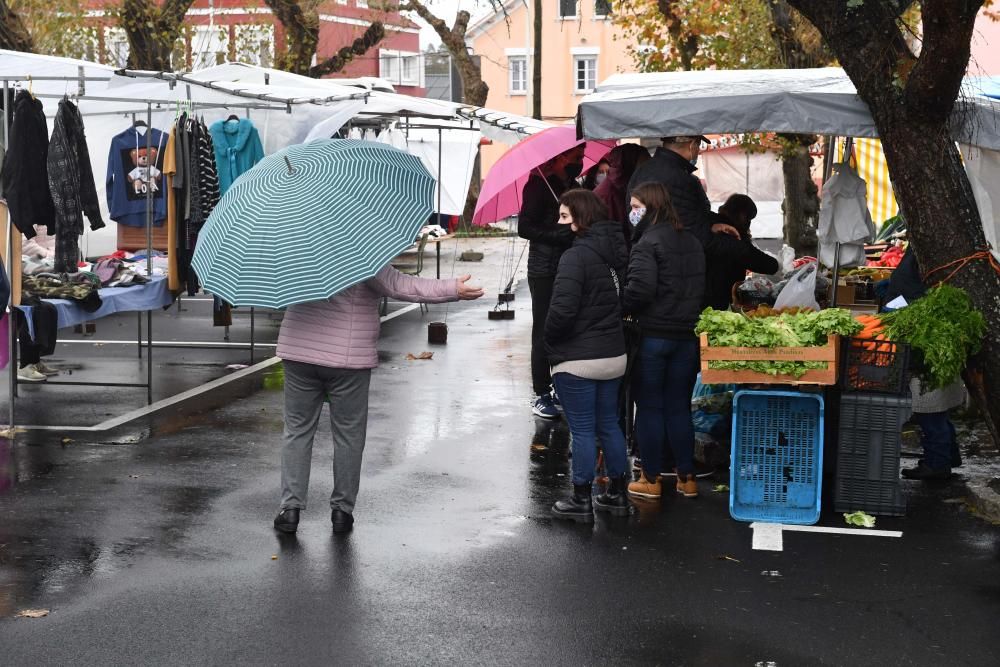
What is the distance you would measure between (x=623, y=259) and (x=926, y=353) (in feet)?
5.88

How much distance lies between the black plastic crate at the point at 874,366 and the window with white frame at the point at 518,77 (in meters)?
50.9

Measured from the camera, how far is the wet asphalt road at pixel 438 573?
17.9ft

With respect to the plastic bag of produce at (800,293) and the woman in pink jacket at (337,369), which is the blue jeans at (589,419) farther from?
the plastic bag of produce at (800,293)

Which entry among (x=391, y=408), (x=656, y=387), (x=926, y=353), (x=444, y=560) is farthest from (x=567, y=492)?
(x=391, y=408)

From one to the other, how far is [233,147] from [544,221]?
10.9 ft

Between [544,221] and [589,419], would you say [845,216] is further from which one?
[589,419]

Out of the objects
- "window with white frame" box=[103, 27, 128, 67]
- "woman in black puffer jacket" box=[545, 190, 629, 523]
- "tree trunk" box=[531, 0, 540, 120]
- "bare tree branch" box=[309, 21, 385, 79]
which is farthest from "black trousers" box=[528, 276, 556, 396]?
"tree trunk" box=[531, 0, 540, 120]

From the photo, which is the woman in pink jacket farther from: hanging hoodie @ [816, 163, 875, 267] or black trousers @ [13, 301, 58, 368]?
hanging hoodie @ [816, 163, 875, 267]

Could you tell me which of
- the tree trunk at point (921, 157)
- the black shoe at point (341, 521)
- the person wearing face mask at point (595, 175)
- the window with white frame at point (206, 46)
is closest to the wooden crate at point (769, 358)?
the tree trunk at point (921, 157)

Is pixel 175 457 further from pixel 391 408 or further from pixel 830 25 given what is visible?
pixel 830 25

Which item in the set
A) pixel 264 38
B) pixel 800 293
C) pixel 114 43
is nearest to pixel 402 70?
Result: pixel 264 38

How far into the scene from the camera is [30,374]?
11.6 metres

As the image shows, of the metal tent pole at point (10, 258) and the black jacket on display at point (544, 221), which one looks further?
the black jacket on display at point (544, 221)

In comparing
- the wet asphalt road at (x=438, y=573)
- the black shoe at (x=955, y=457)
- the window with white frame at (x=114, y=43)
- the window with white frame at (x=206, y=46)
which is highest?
the window with white frame at (x=206, y=46)
